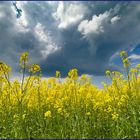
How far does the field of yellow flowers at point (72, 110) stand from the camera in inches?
238

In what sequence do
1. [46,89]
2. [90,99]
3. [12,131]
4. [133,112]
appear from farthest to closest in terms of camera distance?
[46,89], [90,99], [133,112], [12,131]

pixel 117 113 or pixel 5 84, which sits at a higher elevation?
pixel 5 84

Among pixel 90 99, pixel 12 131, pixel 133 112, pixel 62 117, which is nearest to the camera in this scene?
pixel 12 131

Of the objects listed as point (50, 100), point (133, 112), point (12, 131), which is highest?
point (50, 100)

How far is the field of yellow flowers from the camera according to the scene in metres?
6.05

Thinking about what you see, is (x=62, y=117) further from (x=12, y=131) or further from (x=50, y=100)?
(x=12, y=131)

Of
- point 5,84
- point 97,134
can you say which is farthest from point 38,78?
point 97,134

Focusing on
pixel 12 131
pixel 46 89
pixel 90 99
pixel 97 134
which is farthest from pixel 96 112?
pixel 12 131

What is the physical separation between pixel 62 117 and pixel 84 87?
3.57 feet

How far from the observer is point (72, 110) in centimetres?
703

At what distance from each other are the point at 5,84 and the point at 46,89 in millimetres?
1377

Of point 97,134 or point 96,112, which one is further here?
point 96,112

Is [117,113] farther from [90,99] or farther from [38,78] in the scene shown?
→ [38,78]

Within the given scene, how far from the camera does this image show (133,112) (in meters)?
6.55
